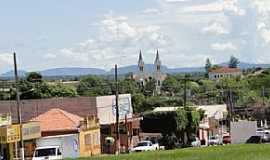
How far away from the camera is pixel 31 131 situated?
57.8 m

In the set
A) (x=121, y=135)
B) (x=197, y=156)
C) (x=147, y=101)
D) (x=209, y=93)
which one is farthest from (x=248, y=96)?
(x=197, y=156)

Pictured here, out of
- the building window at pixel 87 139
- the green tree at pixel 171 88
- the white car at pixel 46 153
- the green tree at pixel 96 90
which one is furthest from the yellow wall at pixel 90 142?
the green tree at pixel 171 88

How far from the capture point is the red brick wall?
247 feet

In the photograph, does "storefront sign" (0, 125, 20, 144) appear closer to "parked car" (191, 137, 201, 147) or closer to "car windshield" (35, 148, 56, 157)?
"car windshield" (35, 148, 56, 157)

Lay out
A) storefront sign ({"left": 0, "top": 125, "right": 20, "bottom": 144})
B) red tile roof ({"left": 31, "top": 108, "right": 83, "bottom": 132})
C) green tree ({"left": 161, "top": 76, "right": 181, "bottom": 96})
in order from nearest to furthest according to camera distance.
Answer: storefront sign ({"left": 0, "top": 125, "right": 20, "bottom": 144}), red tile roof ({"left": 31, "top": 108, "right": 83, "bottom": 132}), green tree ({"left": 161, "top": 76, "right": 181, "bottom": 96})

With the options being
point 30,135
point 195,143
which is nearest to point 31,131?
point 30,135

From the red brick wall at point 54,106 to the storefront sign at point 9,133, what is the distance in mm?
18913

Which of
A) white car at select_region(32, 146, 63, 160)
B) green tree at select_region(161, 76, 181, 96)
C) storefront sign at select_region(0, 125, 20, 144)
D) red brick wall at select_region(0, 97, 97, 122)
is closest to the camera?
white car at select_region(32, 146, 63, 160)

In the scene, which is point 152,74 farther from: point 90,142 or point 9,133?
point 9,133

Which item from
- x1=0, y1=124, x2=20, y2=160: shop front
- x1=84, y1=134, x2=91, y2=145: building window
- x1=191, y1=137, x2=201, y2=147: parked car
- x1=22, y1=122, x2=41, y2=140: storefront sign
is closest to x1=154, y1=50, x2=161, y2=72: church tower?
x1=191, y1=137, x2=201, y2=147: parked car

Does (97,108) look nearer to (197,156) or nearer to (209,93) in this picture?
(197,156)

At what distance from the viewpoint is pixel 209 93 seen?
5487 inches

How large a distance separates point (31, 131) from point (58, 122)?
23.4ft

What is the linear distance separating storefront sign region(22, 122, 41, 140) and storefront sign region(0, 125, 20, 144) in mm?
1030
